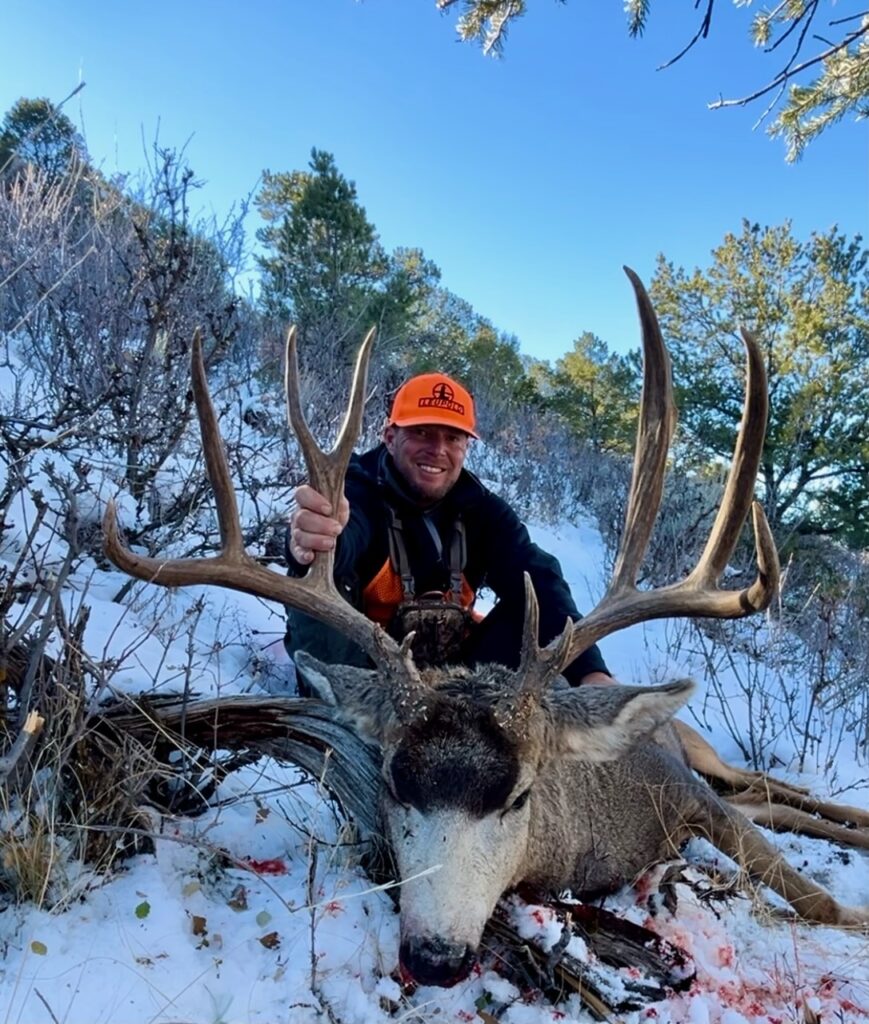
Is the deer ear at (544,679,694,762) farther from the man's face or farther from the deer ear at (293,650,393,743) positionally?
the man's face

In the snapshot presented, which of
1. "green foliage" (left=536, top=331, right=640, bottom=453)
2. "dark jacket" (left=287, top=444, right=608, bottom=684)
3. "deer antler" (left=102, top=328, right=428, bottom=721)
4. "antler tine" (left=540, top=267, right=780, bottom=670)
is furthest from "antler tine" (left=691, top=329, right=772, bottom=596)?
"green foliage" (left=536, top=331, right=640, bottom=453)

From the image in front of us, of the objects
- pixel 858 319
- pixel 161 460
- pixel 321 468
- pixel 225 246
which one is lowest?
pixel 321 468

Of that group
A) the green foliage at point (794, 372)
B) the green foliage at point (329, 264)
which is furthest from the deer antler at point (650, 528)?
the green foliage at point (329, 264)

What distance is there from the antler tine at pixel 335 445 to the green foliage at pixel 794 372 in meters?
10.3

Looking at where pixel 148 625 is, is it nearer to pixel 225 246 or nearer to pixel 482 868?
pixel 482 868

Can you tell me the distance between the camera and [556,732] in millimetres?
2613

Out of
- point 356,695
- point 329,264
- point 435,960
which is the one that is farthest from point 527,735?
point 329,264

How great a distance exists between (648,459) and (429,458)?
163cm

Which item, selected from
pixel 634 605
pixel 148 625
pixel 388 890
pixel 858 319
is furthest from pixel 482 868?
pixel 858 319

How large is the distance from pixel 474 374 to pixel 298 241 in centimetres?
616

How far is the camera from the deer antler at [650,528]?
2611 mm

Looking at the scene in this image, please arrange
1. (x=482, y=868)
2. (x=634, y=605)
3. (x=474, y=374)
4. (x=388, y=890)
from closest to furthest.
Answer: (x=482, y=868) → (x=388, y=890) → (x=634, y=605) → (x=474, y=374)

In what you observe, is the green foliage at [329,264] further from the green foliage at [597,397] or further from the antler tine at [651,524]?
the antler tine at [651,524]

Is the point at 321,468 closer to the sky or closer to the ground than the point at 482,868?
closer to the sky
